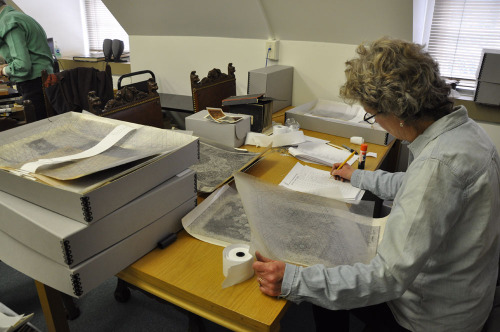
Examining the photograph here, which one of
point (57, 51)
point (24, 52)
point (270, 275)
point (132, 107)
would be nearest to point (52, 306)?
point (270, 275)

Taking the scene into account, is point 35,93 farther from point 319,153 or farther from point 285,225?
point 285,225

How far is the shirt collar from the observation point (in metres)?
0.91

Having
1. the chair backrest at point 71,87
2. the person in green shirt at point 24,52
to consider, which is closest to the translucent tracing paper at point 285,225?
the chair backrest at point 71,87

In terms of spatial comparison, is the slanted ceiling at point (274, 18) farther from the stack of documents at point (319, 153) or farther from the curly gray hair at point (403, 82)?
the curly gray hair at point (403, 82)

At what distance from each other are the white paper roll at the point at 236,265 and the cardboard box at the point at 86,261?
0.22 metres

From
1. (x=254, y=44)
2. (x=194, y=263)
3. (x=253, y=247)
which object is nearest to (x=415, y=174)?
(x=253, y=247)

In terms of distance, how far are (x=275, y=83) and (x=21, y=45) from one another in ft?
6.36

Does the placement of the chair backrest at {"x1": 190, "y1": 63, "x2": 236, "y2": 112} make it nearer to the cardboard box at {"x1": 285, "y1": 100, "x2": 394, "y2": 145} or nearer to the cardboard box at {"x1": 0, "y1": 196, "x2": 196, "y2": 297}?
the cardboard box at {"x1": 285, "y1": 100, "x2": 394, "y2": 145}

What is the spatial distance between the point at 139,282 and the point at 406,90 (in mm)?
822

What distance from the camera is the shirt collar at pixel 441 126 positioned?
91 centimetres

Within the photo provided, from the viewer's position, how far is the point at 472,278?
2.91 ft

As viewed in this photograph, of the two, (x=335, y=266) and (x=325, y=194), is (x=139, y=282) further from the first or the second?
(x=325, y=194)

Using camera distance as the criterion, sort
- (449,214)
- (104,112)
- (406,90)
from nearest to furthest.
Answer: (449,214)
(406,90)
(104,112)

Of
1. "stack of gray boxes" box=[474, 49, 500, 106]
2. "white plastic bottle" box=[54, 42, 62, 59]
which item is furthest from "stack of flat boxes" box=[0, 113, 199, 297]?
"white plastic bottle" box=[54, 42, 62, 59]
